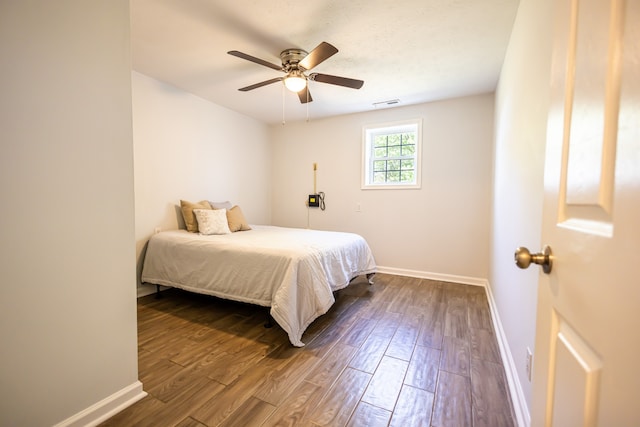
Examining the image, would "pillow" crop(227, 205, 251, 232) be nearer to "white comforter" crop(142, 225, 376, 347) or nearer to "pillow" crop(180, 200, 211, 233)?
"pillow" crop(180, 200, 211, 233)

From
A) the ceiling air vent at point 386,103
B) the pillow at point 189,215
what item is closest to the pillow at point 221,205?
the pillow at point 189,215

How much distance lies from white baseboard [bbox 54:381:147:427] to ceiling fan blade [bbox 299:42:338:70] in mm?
2452

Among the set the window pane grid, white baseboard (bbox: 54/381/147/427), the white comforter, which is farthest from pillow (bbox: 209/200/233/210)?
white baseboard (bbox: 54/381/147/427)

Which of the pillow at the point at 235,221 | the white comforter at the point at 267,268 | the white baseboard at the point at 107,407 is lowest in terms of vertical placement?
the white baseboard at the point at 107,407

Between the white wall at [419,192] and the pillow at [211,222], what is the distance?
1738mm

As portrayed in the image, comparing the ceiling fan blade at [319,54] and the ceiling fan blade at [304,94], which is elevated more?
the ceiling fan blade at [319,54]

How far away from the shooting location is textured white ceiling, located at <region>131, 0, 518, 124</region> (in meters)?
1.93

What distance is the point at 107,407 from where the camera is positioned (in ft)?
4.61

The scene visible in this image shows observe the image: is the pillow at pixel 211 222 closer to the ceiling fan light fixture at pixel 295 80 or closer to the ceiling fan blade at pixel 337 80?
the ceiling fan light fixture at pixel 295 80

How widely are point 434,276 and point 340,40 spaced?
3162 millimetres

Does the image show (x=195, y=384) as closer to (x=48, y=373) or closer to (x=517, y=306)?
(x=48, y=373)

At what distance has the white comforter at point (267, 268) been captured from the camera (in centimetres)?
217

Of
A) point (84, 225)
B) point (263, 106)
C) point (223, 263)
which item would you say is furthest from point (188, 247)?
point (263, 106)

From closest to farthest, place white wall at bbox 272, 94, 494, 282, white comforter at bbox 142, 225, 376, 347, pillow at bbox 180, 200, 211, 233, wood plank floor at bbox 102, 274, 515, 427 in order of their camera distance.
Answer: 1. wood plank floor at bbox 102, 274, 515, 427
2. white comforter at bbox 142, 225, 376, 347
3. pillow at bbox 180, 200, 211, 233
4. white wall at bbox 272, 94, 494, 282
